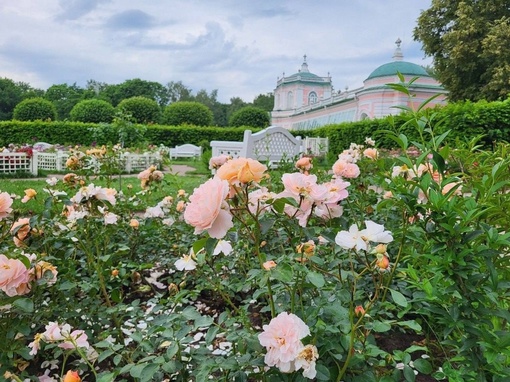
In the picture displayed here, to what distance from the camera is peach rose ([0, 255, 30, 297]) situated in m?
0.92

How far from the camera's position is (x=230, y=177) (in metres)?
0.72

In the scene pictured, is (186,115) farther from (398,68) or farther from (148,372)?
(148,372)

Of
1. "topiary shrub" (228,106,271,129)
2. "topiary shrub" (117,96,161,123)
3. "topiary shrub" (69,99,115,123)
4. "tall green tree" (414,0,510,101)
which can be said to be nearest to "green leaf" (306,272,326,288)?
"tall green tree" (414,0,510,101)

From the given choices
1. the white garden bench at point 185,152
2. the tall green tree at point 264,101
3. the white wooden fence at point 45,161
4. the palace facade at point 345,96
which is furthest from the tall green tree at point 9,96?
the white wooden fence at point 45,161

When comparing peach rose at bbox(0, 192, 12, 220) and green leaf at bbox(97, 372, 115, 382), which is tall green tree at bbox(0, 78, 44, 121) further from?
green leaf at bbox(97, 372, 115, 382)

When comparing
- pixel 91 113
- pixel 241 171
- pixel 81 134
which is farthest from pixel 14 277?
pixel 91 113

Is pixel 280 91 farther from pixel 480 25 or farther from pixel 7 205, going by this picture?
pixel 7 205

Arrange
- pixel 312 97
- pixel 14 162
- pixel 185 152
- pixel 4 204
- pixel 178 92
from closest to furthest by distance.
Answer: pixel 4 204 → pixel 14 162 → pixel 185 152 → pixel 312 97 → pixel 178 92

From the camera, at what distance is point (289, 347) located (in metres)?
0.67

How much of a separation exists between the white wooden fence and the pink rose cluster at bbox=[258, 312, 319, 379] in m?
5.74

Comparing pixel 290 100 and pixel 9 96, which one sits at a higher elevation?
pixel 9 96

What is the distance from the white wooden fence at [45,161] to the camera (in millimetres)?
7344

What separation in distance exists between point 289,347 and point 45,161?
8973 millimetres

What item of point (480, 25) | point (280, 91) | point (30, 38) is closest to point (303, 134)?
point (480, 25)
